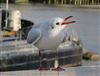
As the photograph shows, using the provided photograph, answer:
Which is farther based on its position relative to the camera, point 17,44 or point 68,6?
point 68,6

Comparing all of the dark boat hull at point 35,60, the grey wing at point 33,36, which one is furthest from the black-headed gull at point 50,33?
the dark boat hull at point 35,60

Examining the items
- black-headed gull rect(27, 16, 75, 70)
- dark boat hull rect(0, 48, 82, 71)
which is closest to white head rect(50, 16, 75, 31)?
black-headed gull rect(27, 16, 75, 70)

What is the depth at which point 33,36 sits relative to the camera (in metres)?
1.61

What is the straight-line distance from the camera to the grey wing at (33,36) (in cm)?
157

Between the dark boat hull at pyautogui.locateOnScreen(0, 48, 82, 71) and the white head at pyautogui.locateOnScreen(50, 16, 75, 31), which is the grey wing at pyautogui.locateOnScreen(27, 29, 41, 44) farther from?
the dark boat hull at pyautogui.locateOnScreen(0, 48, 82, 71)

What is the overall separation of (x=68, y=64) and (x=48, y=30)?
49 cm

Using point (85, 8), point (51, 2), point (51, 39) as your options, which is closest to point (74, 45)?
point (51, 39)

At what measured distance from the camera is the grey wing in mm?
1568

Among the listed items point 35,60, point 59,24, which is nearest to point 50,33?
point 59,24

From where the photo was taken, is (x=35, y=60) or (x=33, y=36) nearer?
(x=33, y=36)

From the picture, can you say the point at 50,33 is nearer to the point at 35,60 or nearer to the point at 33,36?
the point at 33,36

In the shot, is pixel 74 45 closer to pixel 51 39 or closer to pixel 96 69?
pixel 96 69

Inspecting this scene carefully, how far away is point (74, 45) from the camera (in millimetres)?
1938

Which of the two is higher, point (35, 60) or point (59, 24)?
point (59, 24)
